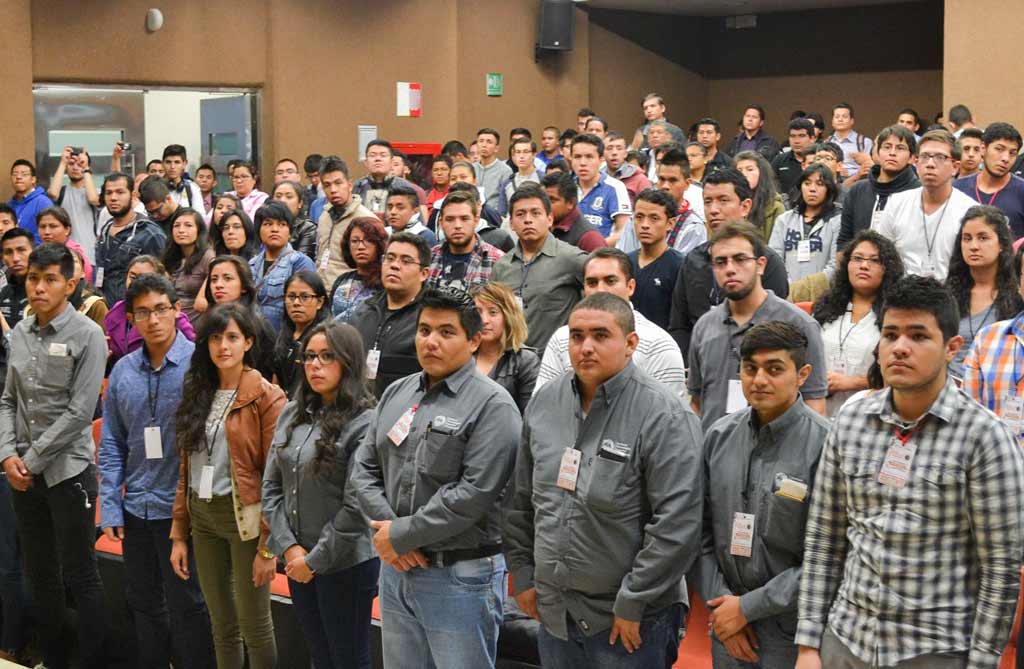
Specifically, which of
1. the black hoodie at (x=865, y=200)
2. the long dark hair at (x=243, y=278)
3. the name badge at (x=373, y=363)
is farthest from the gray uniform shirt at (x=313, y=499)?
the black hoodie at (x=865, y=200)

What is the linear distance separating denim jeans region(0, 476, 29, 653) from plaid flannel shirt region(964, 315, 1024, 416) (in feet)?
13.4

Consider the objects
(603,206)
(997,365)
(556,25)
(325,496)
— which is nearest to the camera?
(997,365)

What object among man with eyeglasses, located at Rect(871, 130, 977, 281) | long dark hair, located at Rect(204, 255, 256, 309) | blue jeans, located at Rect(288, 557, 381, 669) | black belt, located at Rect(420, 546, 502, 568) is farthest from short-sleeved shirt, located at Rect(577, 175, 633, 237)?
black belt, located at Rect(420, 546, 502, 568)

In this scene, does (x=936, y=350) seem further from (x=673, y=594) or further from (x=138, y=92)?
(x=138, y=92)

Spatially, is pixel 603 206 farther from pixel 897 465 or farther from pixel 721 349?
pixel 897 465

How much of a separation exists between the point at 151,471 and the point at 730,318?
2126mm

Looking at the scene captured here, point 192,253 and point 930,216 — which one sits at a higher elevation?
point 930,216

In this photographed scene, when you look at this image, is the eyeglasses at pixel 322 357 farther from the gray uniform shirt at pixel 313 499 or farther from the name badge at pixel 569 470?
the name badge at pixel 569 470

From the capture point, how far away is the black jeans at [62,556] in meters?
5.03

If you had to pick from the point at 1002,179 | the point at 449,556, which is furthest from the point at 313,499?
the point at 1002,179

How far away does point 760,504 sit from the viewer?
10.1 ft

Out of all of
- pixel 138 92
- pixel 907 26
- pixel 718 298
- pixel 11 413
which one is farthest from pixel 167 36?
pixel 907 26

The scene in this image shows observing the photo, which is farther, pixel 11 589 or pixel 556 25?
pixel 556 25

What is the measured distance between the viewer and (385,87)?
12.5 m
